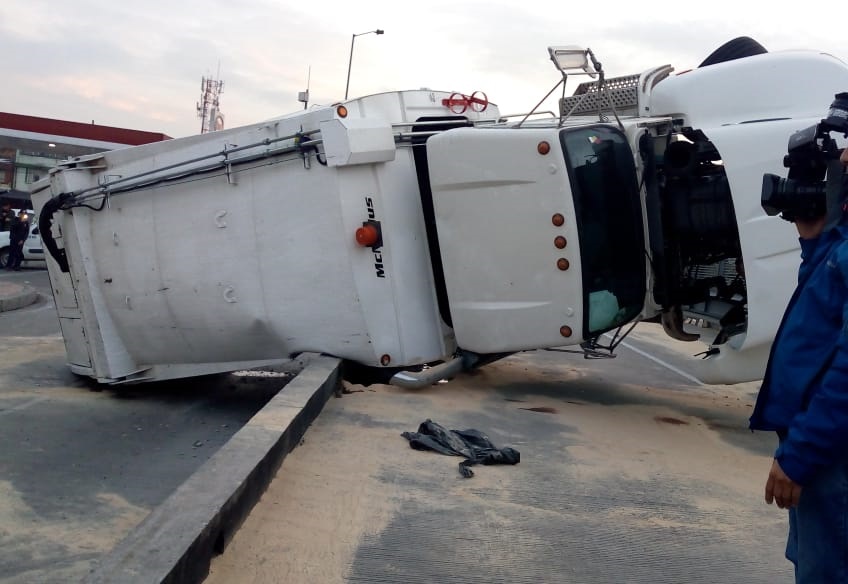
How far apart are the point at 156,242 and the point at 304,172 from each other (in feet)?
5.59

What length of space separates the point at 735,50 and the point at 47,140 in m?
31.2

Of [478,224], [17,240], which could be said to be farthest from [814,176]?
[17,240]

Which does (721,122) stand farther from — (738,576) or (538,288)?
(738,576)

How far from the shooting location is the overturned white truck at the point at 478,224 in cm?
575

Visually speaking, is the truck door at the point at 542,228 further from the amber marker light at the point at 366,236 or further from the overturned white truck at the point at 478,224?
the amber marker light at the point at 366,236

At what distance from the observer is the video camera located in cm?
241

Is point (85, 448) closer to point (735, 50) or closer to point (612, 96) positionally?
point (612, 96)

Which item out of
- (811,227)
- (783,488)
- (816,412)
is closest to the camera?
(816,412)

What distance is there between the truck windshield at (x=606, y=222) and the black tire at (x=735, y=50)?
1.60 metres

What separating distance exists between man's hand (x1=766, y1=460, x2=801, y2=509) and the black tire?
531cm

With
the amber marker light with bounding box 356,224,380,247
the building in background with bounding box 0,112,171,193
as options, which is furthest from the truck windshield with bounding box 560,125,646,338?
the building in background with bounding box 0,112,171,193

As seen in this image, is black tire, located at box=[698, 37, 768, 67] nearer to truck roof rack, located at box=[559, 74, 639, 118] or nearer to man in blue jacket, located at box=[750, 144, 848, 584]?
truck roof rack, located at box=[559, 74, 639, 118]

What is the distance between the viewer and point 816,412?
6.97 ft

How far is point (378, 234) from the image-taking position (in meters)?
6.19
